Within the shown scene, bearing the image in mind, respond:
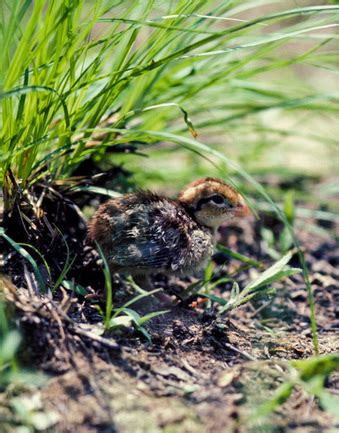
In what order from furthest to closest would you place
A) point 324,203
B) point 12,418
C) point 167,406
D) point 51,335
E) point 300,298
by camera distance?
point 324,203 → point 300,298 → point 51,335 → point 167,406 → point 12,418

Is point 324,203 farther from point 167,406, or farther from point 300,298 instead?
point 167,406

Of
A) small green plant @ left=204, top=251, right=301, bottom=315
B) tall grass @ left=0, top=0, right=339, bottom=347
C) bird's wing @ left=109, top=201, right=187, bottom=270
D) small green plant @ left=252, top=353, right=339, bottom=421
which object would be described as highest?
tall grass @ left=0, top=0, right=339, bottom=347

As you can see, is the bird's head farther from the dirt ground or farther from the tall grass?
the dirt ground

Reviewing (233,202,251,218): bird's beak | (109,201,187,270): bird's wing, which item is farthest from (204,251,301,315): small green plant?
(233,202,251,218): bird's beak

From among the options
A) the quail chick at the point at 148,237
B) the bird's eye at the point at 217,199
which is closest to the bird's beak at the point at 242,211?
the bird's eye at the point at 217,199

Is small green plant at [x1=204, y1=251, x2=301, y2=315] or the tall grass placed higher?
the tall grass

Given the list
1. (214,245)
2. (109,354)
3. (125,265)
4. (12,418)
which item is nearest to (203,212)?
(214,245)
